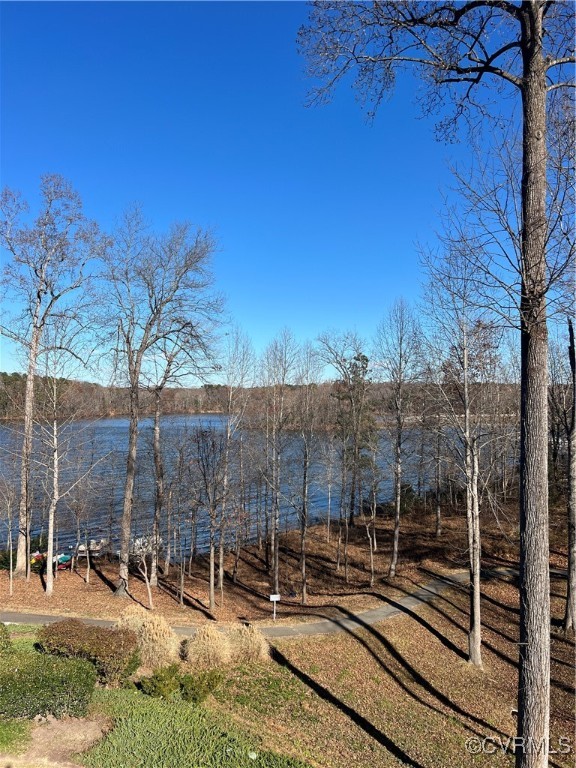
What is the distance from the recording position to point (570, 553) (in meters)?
13.4

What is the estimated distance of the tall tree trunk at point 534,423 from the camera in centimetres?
476

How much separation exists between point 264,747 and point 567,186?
7.62 metres

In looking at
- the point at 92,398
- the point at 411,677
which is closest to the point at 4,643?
the point at 411,677

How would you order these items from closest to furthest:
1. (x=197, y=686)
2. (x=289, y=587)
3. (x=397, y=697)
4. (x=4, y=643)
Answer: (x=4, y=643) → (x=197, y=686) → (x=397, y=697) → (x=289, y=587)

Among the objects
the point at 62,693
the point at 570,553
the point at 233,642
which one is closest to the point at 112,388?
the point at 233,642

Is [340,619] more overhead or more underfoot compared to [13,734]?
more underfoot

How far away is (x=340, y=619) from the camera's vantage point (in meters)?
13.4

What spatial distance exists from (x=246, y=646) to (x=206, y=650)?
122cm

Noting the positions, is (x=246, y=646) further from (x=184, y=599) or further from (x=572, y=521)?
(x=572, y=521)

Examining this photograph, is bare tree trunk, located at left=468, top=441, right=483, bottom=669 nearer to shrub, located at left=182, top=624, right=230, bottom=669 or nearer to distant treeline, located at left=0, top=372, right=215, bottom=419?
Answer: shrub, located at left=182, top=624, right=230, bottom=669

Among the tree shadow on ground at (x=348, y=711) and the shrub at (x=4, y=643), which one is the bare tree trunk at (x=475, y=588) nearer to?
the tree shadow on ground at (x=348, y=711)

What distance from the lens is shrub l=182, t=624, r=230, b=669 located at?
9336mm

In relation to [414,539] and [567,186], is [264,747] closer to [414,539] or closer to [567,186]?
[567,186]

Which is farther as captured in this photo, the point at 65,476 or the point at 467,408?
the point at 65,476
